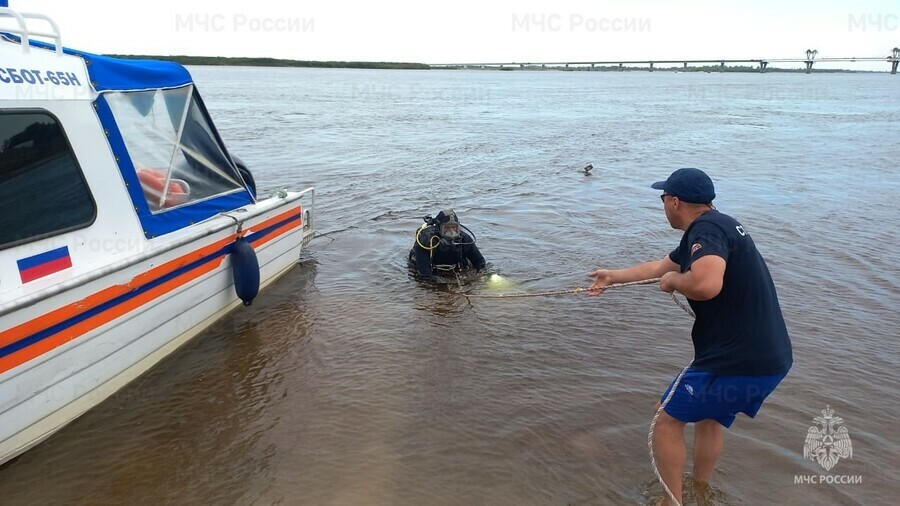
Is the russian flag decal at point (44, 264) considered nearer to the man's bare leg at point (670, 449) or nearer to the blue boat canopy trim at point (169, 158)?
the blue boat canopy trim at point (169, 158)

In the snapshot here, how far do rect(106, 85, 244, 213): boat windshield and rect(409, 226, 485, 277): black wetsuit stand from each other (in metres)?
2.42

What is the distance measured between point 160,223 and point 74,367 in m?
1.48

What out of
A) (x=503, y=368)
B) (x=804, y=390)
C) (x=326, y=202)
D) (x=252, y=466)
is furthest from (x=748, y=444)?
(x=326, y=202)

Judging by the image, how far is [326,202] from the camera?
41.1 feet

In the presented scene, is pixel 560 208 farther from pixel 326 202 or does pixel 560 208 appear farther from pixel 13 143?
pixel 13 143

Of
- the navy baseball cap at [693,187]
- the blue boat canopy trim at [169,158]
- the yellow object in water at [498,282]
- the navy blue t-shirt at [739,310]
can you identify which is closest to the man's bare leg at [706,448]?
the navy blue t-shirt at [739,310]

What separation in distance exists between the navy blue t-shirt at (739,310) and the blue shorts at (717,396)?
5 centimetres

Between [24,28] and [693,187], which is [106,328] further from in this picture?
[693,187]

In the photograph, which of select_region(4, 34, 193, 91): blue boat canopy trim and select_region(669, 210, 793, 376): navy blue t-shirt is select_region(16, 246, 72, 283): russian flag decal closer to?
select_region(4, 34, 193, 91): blue boat canopy trim

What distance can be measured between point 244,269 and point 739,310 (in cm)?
482

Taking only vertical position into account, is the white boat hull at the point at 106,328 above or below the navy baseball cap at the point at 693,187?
below

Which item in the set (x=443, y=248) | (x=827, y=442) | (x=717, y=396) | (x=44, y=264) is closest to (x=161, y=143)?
(x=44, y=264)

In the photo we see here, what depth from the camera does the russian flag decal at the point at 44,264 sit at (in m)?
3.97

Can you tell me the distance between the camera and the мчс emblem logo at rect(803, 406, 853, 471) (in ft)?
13.8
